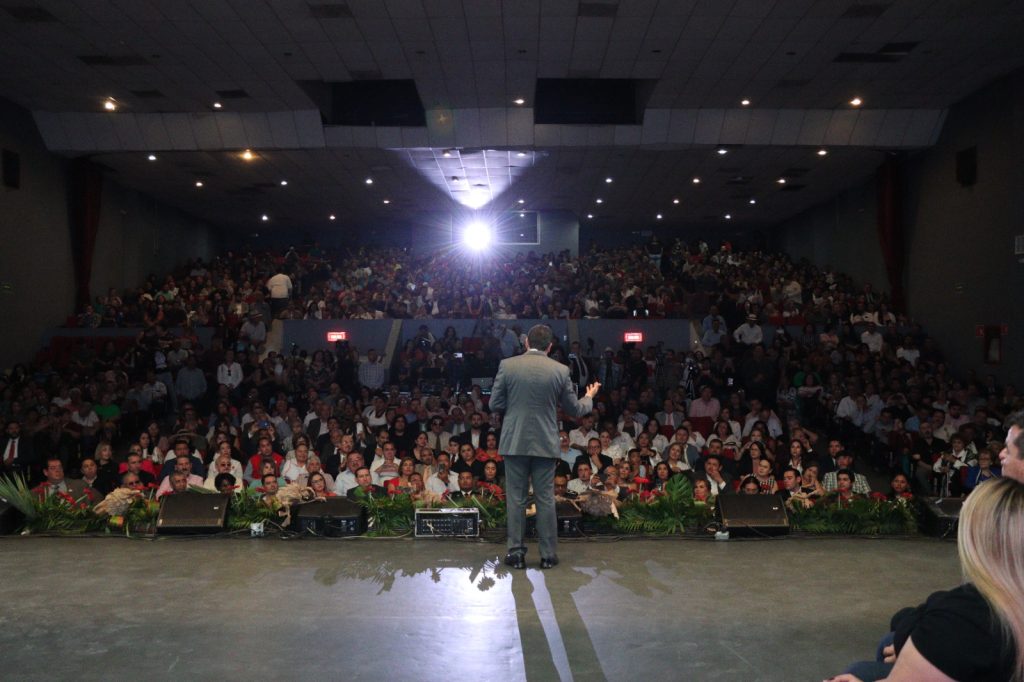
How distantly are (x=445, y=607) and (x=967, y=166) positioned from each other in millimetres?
12771

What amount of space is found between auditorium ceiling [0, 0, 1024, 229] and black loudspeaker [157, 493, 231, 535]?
646 centimetres

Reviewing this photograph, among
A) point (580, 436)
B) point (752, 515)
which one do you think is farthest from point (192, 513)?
point (580, 436)

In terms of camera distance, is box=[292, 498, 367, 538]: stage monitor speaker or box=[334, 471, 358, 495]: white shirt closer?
box=[292, 498, 367, 538]: stage monitor speaker

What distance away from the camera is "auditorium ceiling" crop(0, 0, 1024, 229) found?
1062cm

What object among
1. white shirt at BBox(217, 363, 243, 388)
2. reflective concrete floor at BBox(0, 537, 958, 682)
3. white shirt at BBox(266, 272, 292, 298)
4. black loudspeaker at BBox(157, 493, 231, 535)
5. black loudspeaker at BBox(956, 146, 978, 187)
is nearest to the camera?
reflective concrete floor at BBox(0, 537, 958, 682)

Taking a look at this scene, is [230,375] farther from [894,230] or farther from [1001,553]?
[1001,553]

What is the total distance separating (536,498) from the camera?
516cm

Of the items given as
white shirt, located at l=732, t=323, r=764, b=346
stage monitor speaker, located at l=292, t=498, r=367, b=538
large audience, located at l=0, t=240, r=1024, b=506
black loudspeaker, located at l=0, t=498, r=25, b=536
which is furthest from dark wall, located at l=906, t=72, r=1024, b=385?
black loudspeaker, located at l=0, t=498, r=25, b=536

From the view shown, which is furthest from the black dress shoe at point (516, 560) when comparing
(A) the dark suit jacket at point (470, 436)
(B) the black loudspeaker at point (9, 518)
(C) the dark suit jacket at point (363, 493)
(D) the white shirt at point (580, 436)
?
(D) the white shirt at point (580, 436)

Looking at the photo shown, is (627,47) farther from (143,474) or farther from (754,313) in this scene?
(143,474)

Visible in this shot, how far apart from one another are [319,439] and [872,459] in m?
6.83

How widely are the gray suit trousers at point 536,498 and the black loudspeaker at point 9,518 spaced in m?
3.54

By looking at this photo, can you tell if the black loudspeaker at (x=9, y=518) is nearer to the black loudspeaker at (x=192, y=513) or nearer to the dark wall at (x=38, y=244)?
the black loudspeaker at (x=192, y=513)

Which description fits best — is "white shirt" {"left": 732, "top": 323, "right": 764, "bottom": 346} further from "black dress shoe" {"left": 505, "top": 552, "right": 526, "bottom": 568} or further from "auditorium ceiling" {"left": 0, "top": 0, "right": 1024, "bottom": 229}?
"black dress shoe" {"left": 505, "top": 552, "right": 526, "bottom": 568}
